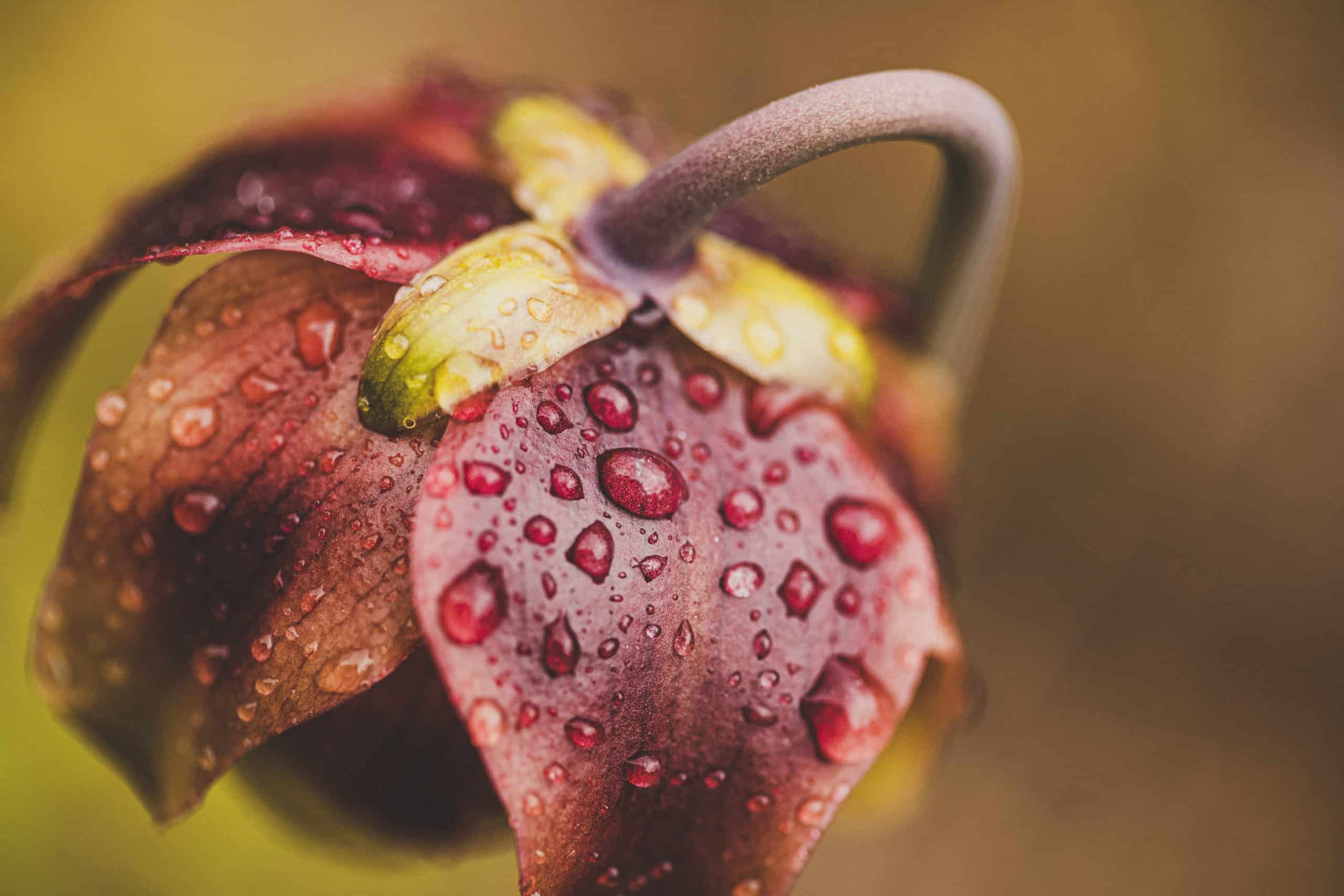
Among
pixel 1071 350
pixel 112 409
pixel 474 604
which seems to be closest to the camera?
pixel 474 604

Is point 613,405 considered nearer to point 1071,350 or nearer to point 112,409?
point 112,409

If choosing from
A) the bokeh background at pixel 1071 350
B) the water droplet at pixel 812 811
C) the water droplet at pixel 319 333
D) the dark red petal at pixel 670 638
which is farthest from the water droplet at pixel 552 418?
the bokeh background at pixel 1071 350

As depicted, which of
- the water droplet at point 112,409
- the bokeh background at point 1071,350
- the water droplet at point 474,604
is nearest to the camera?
the water droplet at point 474,604

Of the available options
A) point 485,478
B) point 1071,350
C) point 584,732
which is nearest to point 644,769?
point 584,732

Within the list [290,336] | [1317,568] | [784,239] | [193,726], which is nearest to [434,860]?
[193,726]

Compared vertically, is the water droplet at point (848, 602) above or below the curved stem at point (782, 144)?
below

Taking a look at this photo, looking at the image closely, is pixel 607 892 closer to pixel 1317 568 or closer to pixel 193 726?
pixel 193 726

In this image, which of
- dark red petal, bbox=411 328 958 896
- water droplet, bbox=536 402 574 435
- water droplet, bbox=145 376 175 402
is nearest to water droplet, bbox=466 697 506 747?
dark red petal, bbox=411 328 958 896

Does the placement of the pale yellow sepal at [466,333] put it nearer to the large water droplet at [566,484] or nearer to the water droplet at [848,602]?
the large water droplet at [566,484]
